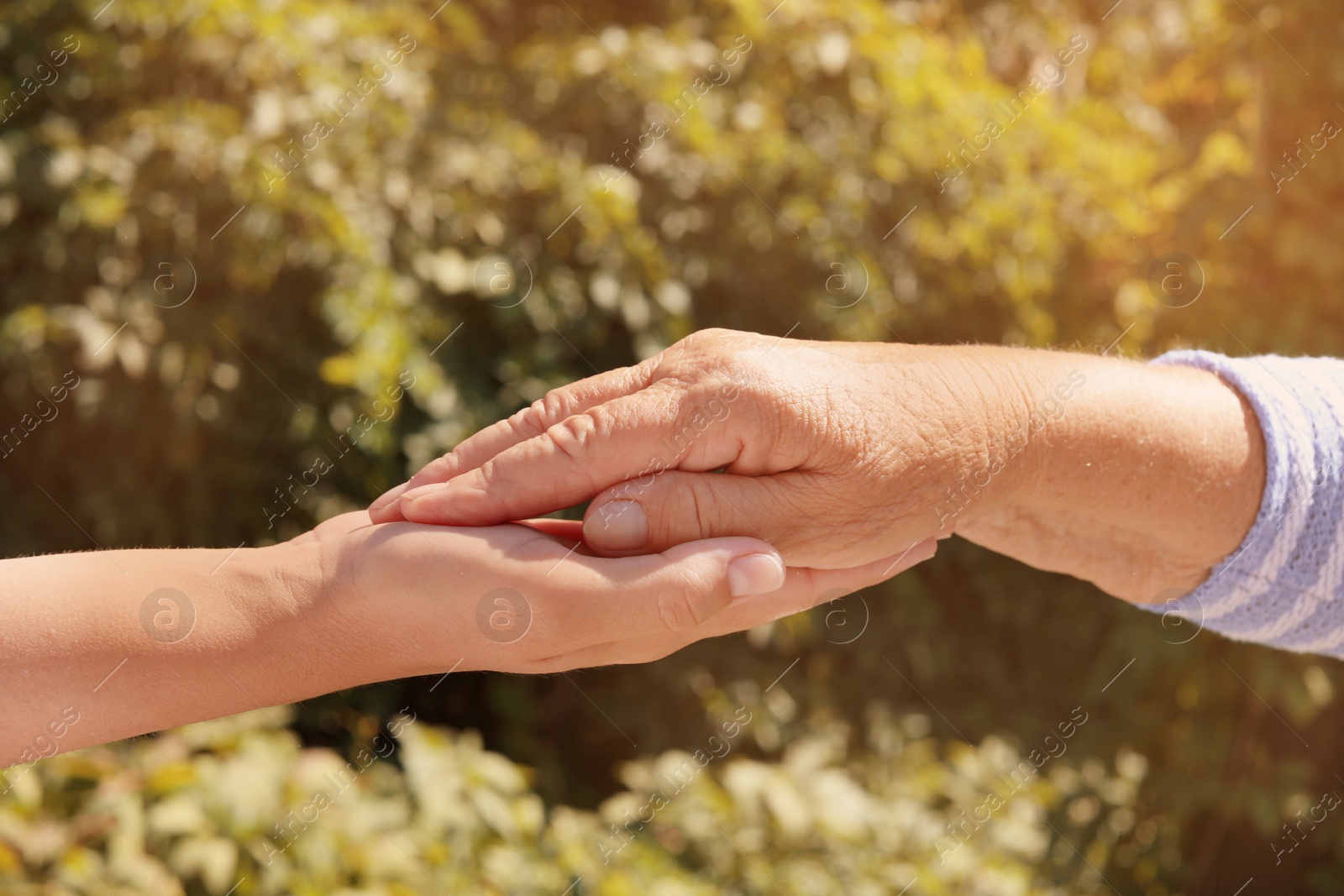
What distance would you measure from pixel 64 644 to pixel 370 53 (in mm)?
2877

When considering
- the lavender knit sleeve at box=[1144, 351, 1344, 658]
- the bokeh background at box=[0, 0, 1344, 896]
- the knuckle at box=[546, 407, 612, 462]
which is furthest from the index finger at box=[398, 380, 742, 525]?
the bokeh background at box=[0, 0, 1344, 896]

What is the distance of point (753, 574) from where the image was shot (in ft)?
5.61

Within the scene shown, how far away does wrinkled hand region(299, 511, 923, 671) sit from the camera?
5.55 feet

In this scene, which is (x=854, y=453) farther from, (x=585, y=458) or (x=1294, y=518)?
(x=1294, y=518)

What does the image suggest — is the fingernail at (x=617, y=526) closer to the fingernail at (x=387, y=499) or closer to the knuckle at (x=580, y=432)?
the knuckle at (x=580, y=432)

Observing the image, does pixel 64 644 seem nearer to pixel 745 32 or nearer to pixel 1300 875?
pixel 745 32

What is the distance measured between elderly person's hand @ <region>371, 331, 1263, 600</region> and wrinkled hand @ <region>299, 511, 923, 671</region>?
87 mm

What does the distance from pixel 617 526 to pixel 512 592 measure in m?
0.23

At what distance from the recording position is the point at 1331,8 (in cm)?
381

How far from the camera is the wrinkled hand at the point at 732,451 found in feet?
5.76

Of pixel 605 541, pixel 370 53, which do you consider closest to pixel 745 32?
pixel 370 53

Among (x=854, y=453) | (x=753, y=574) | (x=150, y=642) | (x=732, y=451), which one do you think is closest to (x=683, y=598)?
(x=753, y=574)

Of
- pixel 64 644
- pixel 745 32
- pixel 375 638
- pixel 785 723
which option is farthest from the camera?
pixel 785 723

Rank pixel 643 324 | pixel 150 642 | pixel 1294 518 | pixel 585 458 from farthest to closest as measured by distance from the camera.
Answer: pixel 643 324 → pixel 1294 518 → pixel 585 458 → pixel 150 642
